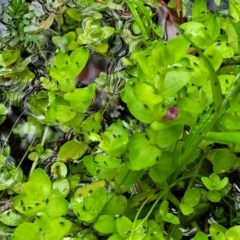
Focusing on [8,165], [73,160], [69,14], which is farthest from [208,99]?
[69,14]

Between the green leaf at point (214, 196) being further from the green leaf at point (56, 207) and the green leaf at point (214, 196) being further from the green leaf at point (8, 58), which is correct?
the green leaf at point (8, 58)

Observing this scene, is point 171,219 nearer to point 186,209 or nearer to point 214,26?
point 186,209

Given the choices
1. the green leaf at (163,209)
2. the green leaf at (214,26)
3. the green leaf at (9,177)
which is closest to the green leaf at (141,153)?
the green leaf at (163,209)

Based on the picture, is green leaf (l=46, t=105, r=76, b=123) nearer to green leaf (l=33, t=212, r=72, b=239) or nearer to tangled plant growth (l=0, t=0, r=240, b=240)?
tangled plant growth (l=0, t=0, r=240, b=240)

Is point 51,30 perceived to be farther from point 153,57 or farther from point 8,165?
point 153,57

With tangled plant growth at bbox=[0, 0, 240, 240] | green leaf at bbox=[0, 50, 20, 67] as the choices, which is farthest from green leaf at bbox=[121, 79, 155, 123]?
green leaf at bbox=[0, 50, 20, 67]

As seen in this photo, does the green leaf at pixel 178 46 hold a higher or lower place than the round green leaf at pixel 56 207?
higher

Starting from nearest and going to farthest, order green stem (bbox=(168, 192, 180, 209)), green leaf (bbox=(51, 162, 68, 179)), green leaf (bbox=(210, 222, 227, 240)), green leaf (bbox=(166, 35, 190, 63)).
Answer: green leaf (bbox=(166, 35, 190, 63)) < green leaf (bbox=(210, 222, 227, 240)) < green stem (bbox=(168, 192, 180, 209)) < green leaf (bbox=(51, 162, 68, 179))
